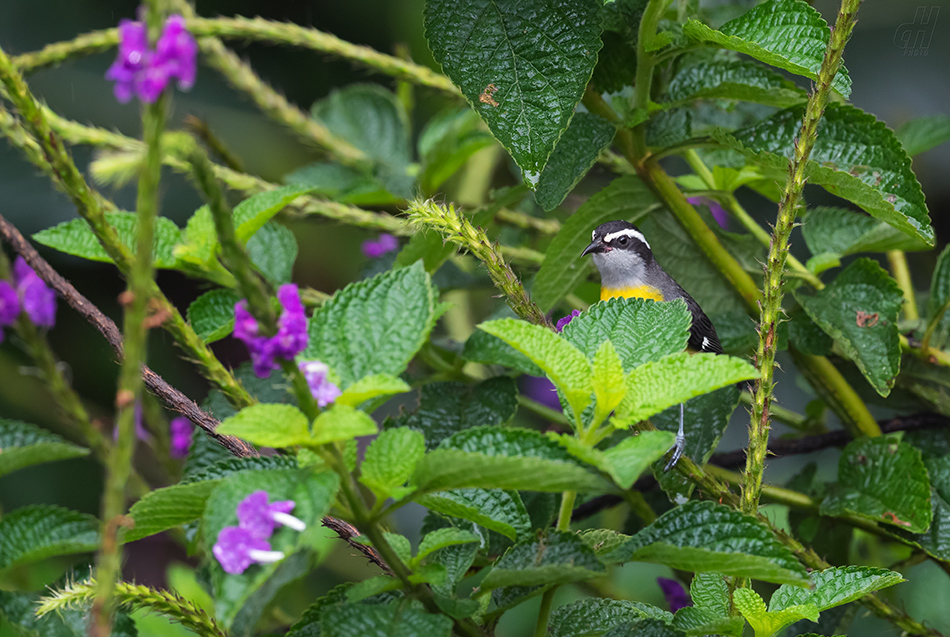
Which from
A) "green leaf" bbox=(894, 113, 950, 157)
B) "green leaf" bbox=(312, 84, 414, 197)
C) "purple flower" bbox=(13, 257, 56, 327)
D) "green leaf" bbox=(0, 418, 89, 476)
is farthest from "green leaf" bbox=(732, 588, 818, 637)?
"green leaf" bbox=(312, 84, 414, 197)

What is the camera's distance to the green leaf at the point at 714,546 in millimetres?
569

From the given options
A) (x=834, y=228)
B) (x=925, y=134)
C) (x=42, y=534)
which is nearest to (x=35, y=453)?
(x=42, y=534)

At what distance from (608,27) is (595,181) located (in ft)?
2.80

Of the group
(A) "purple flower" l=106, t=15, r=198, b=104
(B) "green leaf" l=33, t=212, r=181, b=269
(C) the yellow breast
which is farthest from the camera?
(C) the yellow breast

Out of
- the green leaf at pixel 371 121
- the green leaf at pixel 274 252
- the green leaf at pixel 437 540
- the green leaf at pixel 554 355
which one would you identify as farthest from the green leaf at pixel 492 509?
the green leaf at pixel 371 121

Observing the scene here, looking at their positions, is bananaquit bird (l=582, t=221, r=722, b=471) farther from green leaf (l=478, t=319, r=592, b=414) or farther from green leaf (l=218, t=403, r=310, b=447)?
green leaf (l=218, t=403, r=310, b=447)

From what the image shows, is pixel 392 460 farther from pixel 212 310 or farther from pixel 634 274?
pixel 634 274

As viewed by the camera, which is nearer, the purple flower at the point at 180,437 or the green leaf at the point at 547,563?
the green leaf at the point at 547,563

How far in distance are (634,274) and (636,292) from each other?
0.11ft

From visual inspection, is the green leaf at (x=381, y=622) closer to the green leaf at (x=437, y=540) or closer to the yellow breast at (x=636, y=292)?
the green leaf at (x=437, y=540)

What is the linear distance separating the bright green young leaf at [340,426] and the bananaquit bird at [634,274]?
1.83ft

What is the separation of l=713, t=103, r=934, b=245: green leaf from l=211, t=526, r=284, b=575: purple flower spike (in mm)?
632

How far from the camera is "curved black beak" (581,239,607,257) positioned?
1118mm

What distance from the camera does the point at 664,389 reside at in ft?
2.10
